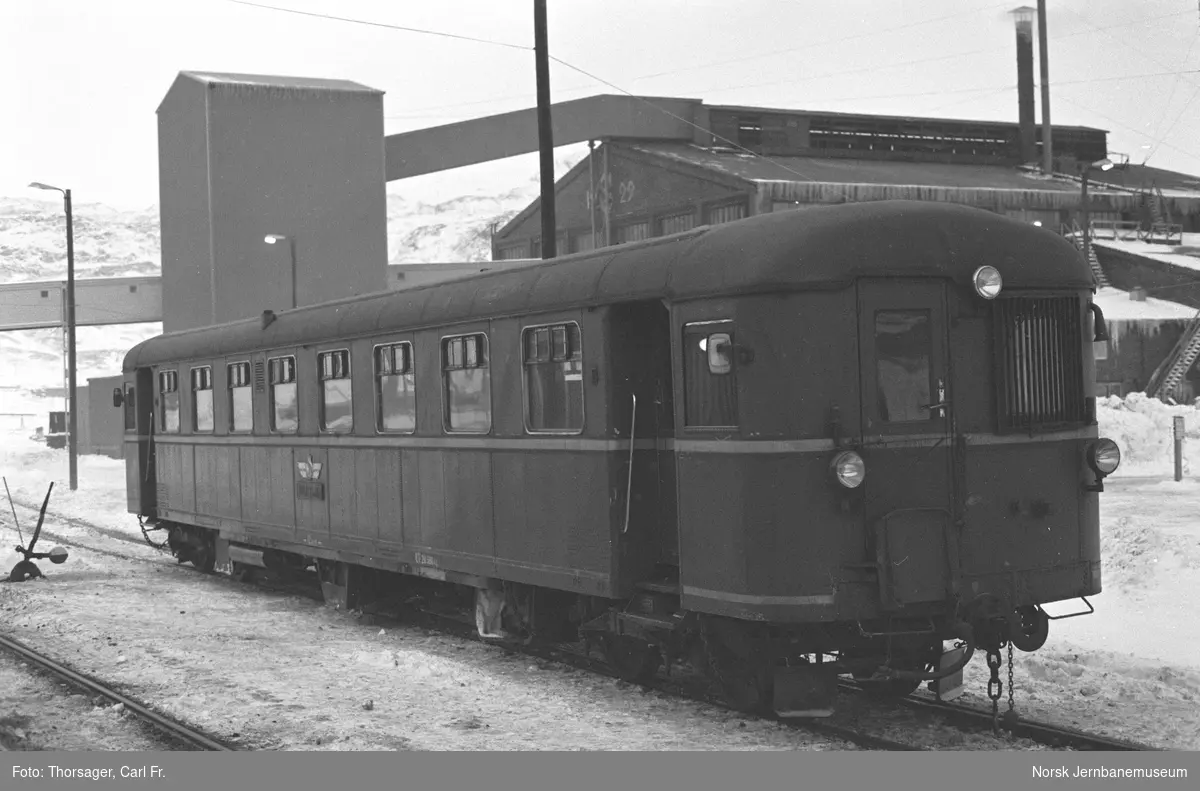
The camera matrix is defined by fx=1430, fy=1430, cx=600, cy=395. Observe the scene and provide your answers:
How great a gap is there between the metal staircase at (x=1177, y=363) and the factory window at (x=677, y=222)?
53.0 feet

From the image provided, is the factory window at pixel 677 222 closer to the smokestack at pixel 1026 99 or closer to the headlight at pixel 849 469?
the smokestack at pixel 1026 99

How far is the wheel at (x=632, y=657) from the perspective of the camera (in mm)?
10562

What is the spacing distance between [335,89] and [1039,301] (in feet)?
125

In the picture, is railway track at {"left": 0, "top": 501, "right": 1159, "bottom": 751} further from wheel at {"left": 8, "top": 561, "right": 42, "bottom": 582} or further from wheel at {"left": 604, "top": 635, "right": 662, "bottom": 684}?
wheel at {"left": 8, "top": 561, "right": 42, "bottom": 582}

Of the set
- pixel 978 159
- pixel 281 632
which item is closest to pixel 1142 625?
pixel 281 632

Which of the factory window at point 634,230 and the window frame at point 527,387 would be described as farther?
the factory window at point 634,230

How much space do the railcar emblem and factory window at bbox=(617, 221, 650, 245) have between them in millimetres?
36968

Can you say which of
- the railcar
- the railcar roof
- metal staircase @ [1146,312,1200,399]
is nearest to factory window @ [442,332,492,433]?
the railcar

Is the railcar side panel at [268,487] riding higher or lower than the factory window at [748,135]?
lower

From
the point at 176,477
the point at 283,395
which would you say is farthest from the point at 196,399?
the point at 283,395

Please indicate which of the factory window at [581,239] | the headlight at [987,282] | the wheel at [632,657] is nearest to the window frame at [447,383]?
the wheel at [632,657]

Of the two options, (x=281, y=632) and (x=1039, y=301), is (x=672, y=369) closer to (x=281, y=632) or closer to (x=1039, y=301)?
(x=1039, y=301)

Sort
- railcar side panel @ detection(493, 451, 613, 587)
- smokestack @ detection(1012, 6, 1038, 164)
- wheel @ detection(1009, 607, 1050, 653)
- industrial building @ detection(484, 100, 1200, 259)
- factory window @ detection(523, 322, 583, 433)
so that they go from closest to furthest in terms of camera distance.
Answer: wheel @ detection(1009, 607, 1050, 653) < railcar side panel @ detection(493, 451, 613, 587) < factory window @ detection(523, 322, 583, 433) < industrial building @ detection(484, 100, 1200, 259) < smokestack @ detection(1012, 6, 1038, 164)

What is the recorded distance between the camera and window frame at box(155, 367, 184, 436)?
19.7m
